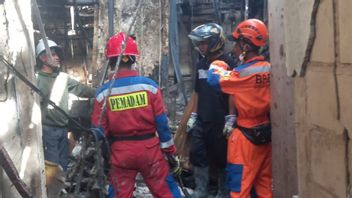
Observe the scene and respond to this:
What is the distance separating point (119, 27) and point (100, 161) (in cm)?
262

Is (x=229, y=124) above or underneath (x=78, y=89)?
underneath

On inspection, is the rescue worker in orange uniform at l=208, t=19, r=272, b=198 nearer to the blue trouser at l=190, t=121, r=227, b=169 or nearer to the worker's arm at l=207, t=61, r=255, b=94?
the worker's arm at l=207, t=61, r=255, b=94

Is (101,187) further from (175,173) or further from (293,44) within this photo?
(293,44)

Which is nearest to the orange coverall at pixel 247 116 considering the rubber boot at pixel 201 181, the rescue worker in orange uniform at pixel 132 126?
the rescue worker in orange uniform at pixel 132 126

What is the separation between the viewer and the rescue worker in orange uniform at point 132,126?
4133mm

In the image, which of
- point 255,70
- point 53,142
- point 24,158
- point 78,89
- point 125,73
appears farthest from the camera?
point 78,89

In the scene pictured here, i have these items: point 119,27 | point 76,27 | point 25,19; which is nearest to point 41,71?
point 119,27

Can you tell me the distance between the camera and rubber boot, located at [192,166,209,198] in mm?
5117

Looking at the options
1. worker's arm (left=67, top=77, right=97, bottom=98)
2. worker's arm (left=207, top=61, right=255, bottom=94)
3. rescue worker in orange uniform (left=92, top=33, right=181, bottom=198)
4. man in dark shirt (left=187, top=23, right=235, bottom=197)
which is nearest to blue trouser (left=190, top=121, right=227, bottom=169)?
man in dark shirt (left=187, top=23, right=235, bottom=197)

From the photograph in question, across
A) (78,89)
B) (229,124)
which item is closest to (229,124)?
(229,124)

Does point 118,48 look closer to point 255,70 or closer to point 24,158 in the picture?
point 255,70

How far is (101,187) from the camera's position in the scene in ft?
11.2

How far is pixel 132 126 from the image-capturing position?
4.15 metres

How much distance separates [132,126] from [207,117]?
113cm
